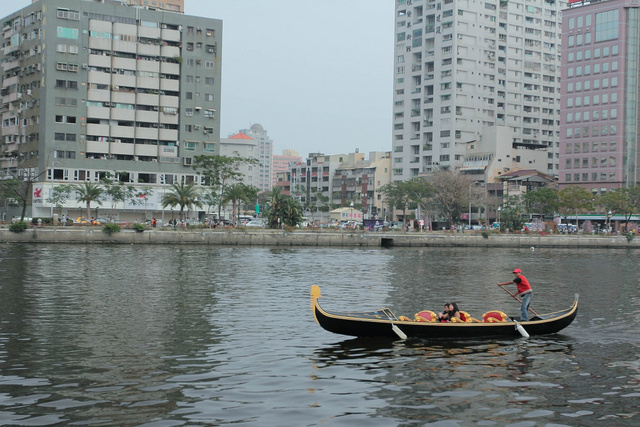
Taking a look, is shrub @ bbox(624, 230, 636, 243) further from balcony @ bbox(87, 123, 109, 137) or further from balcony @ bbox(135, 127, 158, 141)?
balcony @ bbox(87, 123, 109, 137)

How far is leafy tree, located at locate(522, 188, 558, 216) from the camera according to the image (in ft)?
404

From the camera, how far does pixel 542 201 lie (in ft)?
406

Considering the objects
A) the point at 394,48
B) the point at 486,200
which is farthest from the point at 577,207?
the point at 394,48

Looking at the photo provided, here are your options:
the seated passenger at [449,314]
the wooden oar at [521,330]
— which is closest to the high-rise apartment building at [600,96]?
the wooden oar at [521,330]

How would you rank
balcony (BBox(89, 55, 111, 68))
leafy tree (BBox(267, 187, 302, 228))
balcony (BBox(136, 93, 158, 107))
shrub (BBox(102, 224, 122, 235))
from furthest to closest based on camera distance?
balcony (BBox(136, 93, 158, 107))
balcony (BBox(89, 55, 111, 68))
leafy tree (BBox(267, 187, 302, 228))
shrub (BBox(102, 224, 122, 235))

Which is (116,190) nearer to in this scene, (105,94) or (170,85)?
(105,94)

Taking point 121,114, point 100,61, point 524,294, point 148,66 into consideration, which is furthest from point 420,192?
point 524,294

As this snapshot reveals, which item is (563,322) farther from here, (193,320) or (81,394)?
(81,394)

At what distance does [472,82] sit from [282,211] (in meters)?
83.8

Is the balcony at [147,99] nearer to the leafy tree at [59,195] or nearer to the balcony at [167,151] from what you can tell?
the balcony at [167,151]

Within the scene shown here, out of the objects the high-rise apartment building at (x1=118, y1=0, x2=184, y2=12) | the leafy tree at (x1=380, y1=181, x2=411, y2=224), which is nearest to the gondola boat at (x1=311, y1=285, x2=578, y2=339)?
the leafy tree at (x1=380, y1=181, x2=411, y2=224)

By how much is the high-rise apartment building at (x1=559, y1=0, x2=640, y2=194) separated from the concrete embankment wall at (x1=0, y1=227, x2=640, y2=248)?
3588 centimetres

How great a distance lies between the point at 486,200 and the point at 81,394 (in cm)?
12318

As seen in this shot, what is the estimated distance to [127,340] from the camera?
926 inches
